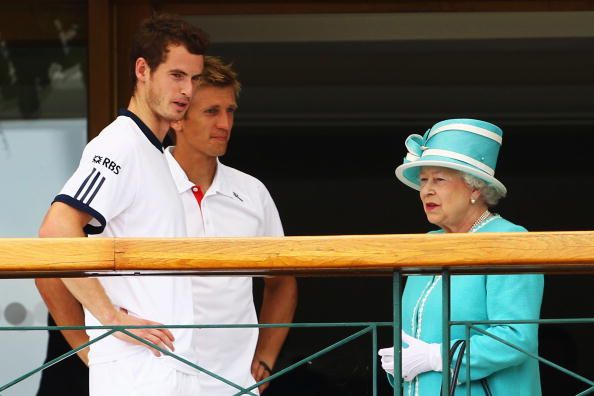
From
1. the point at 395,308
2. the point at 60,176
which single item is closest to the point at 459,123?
the point at 395,308

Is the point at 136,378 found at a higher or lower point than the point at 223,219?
lower

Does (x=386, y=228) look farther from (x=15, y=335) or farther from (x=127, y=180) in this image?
(x=127, y=180)

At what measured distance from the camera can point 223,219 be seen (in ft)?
12.1

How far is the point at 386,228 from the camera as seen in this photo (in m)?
5.66

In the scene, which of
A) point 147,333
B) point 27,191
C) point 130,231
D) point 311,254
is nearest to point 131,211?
point 130,231

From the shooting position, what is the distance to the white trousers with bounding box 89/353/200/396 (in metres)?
2.97

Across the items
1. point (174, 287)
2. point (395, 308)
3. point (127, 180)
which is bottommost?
point (395, 308)

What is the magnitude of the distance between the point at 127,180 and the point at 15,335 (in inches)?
97.3

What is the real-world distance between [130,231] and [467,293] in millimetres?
826

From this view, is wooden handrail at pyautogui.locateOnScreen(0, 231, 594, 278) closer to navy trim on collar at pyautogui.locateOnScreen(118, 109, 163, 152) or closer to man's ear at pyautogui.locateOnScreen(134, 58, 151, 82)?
navy trim on collar at pyautogui.locateOnScreen(118, 109, 163, 152)

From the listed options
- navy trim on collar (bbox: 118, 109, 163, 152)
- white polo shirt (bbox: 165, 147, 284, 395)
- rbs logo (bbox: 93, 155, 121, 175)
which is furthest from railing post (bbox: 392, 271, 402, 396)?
white polo shirt (bbox: 165, 147, 284, 395)

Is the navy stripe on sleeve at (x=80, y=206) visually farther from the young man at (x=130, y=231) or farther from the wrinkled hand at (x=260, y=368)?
the wrinkled hand at (x=260, y=368)

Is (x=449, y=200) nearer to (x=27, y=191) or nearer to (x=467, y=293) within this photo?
(x=467, y=293)

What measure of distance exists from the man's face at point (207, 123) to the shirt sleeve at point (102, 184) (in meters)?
0.71
